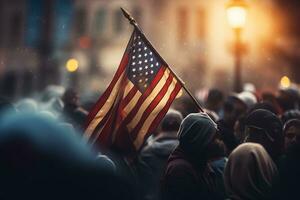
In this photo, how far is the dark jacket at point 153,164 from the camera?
A: 8.78 meters

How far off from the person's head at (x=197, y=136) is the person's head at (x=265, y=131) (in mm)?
362

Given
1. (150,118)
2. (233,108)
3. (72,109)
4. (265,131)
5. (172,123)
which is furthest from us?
(72,109)

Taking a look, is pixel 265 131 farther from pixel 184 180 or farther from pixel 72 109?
pixel 72 109

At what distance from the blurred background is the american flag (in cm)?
3686

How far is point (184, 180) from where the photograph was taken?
6.38 metres

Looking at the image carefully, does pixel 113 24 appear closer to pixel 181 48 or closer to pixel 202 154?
pixel 181 48

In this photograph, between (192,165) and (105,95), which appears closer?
(192,165)

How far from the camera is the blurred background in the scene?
53125 millimetres

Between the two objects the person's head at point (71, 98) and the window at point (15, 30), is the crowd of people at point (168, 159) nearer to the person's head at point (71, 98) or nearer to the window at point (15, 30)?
the person's head at point (71, 98)

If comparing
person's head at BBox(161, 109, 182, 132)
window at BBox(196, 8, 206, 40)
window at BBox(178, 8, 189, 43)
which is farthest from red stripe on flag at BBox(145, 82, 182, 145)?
window at BBox(178, 8, 189, 43)

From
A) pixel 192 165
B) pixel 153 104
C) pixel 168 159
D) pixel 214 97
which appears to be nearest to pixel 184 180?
pixel 192 165

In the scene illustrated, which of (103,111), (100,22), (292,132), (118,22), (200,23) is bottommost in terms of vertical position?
(200,23)

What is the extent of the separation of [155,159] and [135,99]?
1.24 meters

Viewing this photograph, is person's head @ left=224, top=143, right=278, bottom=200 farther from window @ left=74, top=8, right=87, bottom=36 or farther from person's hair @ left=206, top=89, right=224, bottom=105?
window @ left=74, top=8, right=87, bottom=36
